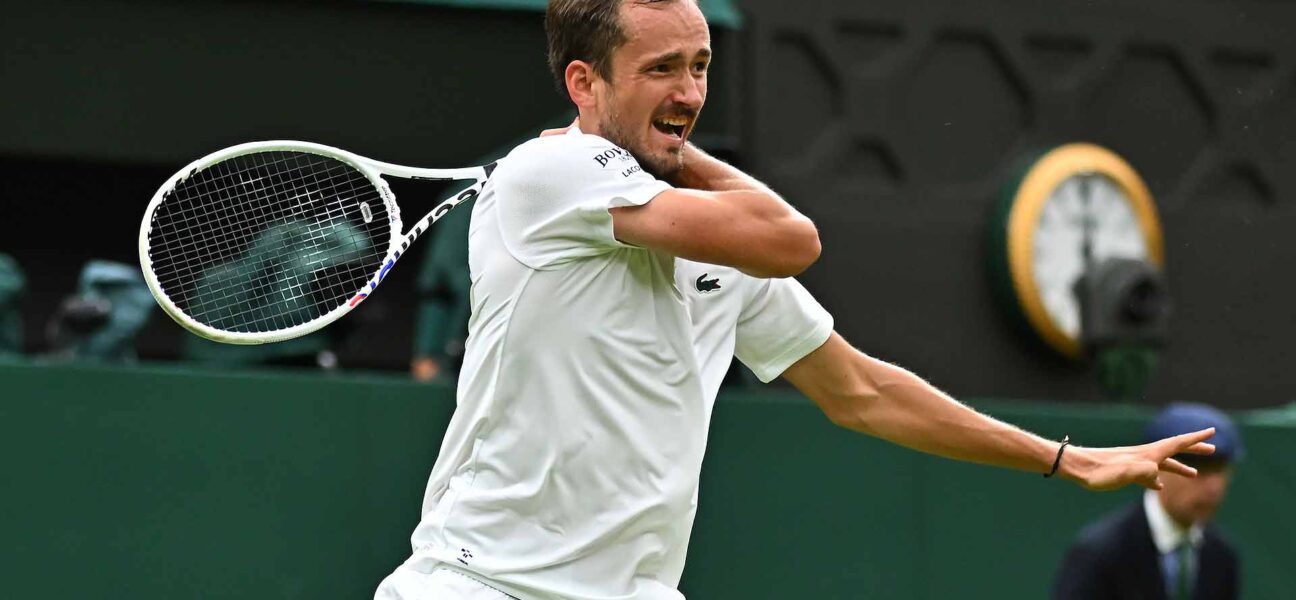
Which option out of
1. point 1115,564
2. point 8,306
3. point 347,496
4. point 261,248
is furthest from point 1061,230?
point 261,248

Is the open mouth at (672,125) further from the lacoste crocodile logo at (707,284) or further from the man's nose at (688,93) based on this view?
the lacoste crocodile logo at (707,284)

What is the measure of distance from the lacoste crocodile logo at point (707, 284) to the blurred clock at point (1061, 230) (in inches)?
238

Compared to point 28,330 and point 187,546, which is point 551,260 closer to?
point 187,546

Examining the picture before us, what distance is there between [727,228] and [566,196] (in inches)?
10.9

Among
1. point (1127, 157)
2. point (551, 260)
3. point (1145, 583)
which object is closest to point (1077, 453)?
point (551, 260)

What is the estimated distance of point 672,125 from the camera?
3742 millimetres

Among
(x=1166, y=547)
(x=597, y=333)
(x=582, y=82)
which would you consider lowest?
(x=1166, y=547)

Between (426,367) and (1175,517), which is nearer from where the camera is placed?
(1175,517)

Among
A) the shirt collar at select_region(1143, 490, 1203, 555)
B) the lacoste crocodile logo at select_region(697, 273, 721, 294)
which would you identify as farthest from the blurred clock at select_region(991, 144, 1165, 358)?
the lacoste crocodile logo at select_region(697, 273, 721, 294)

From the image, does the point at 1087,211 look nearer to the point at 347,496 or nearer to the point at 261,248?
the point at 347,496

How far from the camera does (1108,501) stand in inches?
325

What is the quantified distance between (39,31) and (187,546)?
9.07 feet

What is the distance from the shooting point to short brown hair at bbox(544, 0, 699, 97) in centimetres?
370

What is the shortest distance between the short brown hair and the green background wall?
3299mm
